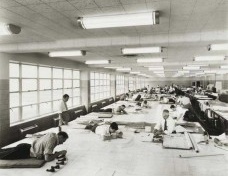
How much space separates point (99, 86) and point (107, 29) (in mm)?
11401

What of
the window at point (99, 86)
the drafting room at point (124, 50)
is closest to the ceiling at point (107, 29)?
the drafting room at point (124, 50)

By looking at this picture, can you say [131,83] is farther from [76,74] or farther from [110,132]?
[110,132]

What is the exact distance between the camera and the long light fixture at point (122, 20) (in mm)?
3266

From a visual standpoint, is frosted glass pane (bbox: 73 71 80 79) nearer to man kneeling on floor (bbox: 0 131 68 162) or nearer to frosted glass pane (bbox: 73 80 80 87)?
frosted glass pane (bbox: 73 80 80 87)

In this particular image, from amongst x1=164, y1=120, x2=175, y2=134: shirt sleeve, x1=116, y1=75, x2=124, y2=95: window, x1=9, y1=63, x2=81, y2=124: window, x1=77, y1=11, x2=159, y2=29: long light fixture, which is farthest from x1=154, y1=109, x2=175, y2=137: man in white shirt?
x1=116, y1=75, x2=124, y2=95: window

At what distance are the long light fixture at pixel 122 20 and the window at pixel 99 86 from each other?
10343mm

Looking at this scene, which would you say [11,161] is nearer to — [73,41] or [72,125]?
[72,125]

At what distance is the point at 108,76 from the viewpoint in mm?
18422

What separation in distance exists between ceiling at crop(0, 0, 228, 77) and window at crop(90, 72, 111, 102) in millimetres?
8517

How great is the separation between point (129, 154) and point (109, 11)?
2221 millimetres

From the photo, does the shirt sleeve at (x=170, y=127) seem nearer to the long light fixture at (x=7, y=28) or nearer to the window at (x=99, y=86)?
the long light fixture at (x=7, y=28)

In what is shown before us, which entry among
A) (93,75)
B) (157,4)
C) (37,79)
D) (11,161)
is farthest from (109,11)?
(93,75)

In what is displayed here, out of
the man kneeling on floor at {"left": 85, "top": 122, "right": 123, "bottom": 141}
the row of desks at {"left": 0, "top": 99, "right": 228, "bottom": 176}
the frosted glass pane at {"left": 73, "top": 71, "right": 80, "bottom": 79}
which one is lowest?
A: the row of desks at {"left": 0, "top": 99, "right": 228, "bottom": 176}

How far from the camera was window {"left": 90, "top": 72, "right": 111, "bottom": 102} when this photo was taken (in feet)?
47.4
